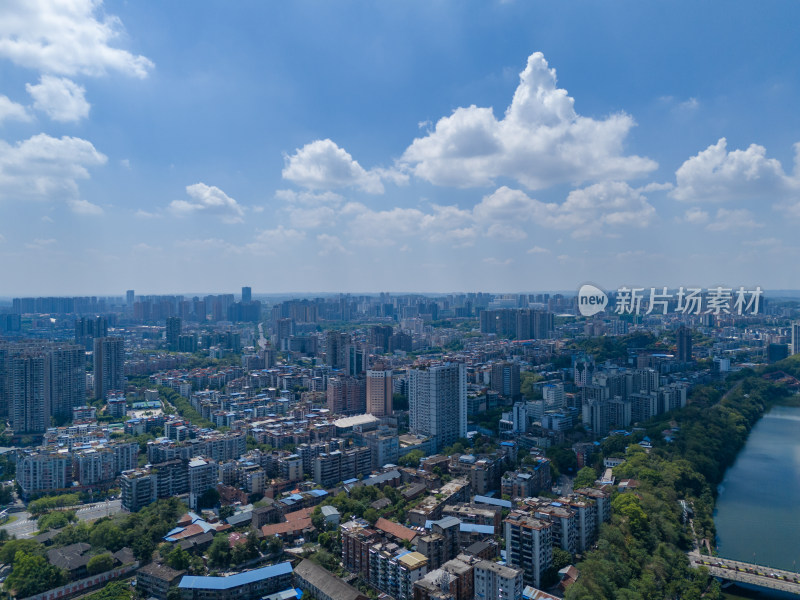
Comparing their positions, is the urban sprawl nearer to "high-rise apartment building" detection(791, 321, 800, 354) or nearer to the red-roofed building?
the red-roofed building

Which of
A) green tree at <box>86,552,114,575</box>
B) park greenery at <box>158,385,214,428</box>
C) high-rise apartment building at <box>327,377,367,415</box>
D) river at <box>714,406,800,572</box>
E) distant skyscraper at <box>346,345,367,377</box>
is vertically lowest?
river at <box>714,406,800,572</box>

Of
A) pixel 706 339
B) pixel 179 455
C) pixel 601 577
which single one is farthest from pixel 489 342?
pixel 601 577

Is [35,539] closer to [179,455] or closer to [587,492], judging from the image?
[179,455]

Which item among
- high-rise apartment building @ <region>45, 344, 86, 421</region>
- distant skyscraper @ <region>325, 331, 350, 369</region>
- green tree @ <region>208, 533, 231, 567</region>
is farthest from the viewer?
distant skyscraper @ <region>325, 331, 350, 369</region>

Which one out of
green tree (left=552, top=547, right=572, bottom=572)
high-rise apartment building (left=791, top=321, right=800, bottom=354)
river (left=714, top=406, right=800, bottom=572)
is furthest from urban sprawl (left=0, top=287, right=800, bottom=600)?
high-rise apartment building (left=791, top=321, right=800, bottom=354)

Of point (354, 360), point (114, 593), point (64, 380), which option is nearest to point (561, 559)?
point (114, 593)

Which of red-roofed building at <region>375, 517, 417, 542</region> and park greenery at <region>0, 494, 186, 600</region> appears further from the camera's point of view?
red-roofed building at <region>375, 517, 417, 542</region>
